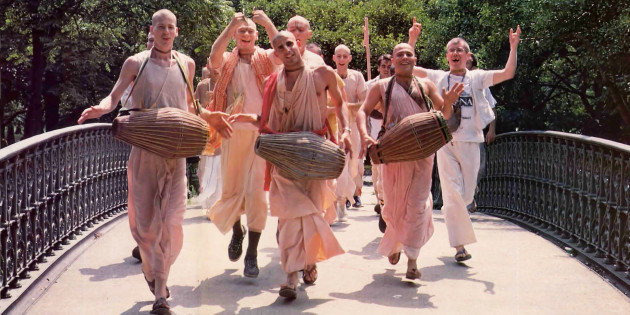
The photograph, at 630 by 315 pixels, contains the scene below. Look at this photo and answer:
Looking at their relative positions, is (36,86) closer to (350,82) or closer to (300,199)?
(350,82)

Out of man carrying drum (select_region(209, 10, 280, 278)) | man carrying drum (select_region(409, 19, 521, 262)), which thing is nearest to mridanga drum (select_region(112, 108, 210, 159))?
man carrying drum (select_region(209, 10, 280, 278))

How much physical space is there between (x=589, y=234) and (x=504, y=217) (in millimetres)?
3986

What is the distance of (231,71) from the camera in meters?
7.91

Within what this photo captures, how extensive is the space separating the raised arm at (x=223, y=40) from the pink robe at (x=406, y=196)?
4.48ft

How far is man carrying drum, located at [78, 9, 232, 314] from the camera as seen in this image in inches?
255

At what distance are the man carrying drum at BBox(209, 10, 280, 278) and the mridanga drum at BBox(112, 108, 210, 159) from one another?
148 centimetres

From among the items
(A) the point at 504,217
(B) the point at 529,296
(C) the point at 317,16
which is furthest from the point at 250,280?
(C) the point at 317,16

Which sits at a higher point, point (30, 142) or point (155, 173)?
point (30, 142)

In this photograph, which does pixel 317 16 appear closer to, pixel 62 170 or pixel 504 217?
pixel 504 217

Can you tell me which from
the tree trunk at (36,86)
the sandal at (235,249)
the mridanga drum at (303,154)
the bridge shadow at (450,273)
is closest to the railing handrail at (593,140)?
the bridge shadow at (450,273)

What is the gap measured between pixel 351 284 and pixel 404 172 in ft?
3.53

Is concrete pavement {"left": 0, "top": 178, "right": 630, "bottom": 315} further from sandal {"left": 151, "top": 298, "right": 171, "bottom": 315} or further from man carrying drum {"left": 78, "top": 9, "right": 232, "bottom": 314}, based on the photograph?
man carrying drum {"left": 78, "top": 9, "right": 232, "bottom": 314}

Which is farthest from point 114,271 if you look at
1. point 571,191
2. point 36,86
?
point 36,86

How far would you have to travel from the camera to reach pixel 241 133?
7.90 meters
